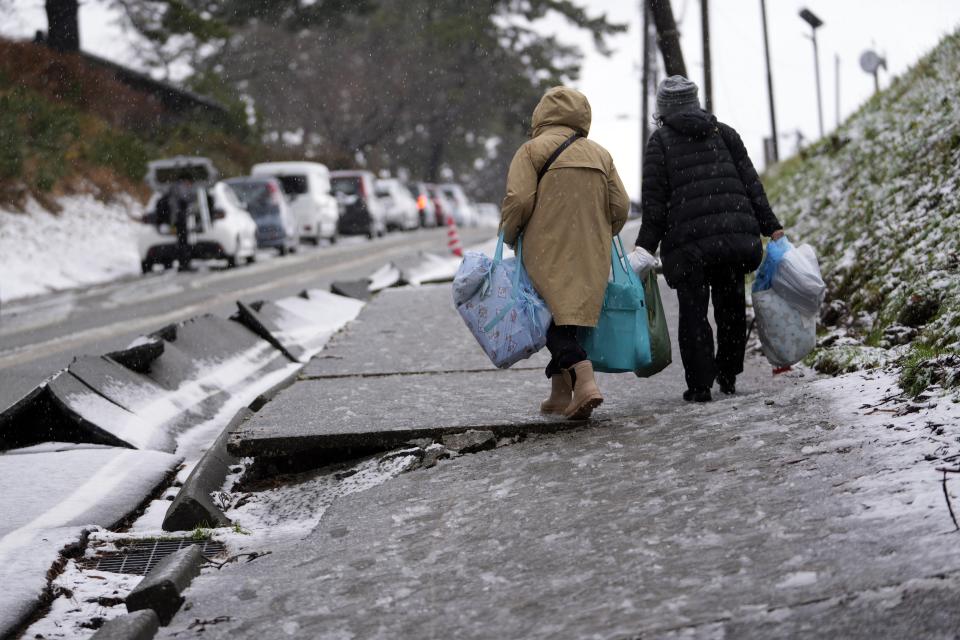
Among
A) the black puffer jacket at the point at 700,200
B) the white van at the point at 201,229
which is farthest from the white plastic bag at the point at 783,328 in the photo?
the white van at the point at 201,229

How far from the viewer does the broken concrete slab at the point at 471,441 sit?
208 inches

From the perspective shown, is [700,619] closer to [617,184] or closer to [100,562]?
[100,562]

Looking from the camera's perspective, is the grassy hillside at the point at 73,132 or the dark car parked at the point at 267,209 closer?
the grassy hillside at the point at 73,132

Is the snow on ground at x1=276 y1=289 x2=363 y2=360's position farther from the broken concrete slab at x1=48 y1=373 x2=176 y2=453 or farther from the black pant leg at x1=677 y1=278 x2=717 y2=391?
the black pant leg at x1=677 y1=278 x2=717 y2=391

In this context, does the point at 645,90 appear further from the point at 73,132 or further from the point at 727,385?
the point at 727,385

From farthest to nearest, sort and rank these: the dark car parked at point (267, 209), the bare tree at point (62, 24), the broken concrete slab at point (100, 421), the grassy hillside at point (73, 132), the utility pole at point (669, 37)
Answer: the bare tree at point (62, 24) < the dark car parked at point (267, 209) < the grassy hillside at point (73, 132) < the utility pole at point (669, 37) < the broken concrete slab at point (100, 421)

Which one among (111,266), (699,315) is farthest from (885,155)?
(111,266)

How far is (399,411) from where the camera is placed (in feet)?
19.7

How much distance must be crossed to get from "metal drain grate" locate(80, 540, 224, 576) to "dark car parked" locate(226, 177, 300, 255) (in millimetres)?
20505

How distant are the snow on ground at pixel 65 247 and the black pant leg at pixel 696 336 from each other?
13651mm

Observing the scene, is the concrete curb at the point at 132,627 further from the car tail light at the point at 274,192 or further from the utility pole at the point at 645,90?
the utility pole at the point at 645,90

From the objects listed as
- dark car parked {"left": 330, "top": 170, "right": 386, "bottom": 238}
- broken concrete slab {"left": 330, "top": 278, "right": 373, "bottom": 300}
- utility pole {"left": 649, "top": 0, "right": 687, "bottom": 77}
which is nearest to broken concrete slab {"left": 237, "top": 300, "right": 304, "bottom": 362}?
broken concrete slab {"left": 330, "top": 278, "right": 373, "bottom": 300}

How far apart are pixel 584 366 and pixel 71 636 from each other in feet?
8.61

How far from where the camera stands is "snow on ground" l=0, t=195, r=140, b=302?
19453 millimetres
